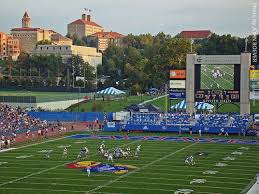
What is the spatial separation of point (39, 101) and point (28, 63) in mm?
50447

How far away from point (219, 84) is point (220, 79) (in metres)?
0.51

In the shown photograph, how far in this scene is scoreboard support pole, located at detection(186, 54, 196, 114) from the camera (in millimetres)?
54594

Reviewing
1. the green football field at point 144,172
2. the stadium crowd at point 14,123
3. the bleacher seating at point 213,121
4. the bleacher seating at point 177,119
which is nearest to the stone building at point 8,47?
the stadium crowd at point 14,123

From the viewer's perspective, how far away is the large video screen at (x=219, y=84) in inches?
2078

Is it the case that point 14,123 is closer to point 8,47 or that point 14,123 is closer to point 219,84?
point 219,84

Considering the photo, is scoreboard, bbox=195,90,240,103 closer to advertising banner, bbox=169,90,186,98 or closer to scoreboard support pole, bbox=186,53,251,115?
scoreboard support pole, bbox=186,53,251,115

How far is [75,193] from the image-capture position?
2452cm

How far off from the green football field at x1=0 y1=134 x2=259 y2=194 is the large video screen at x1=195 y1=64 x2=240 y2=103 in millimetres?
11884

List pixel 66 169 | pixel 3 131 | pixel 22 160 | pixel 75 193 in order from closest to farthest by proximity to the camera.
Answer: pixel 75 193 → pixel 66 169 → pixel 22 160 → pixel 3 131

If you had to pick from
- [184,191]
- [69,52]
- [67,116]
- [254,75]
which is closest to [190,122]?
[254,75]

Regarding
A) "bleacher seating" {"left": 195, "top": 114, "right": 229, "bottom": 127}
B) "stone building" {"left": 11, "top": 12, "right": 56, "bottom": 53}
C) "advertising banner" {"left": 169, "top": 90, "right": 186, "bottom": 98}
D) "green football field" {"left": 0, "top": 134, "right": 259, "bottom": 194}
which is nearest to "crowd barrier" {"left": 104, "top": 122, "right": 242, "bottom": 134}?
"bleacher seating" {"left": 195, "top": 114, "right": 229, "bottom": 127}

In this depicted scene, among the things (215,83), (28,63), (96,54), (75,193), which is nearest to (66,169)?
(75,193)

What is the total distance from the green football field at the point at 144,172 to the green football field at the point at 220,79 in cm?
1238

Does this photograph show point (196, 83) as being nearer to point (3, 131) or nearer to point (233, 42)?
point (3, 131)
